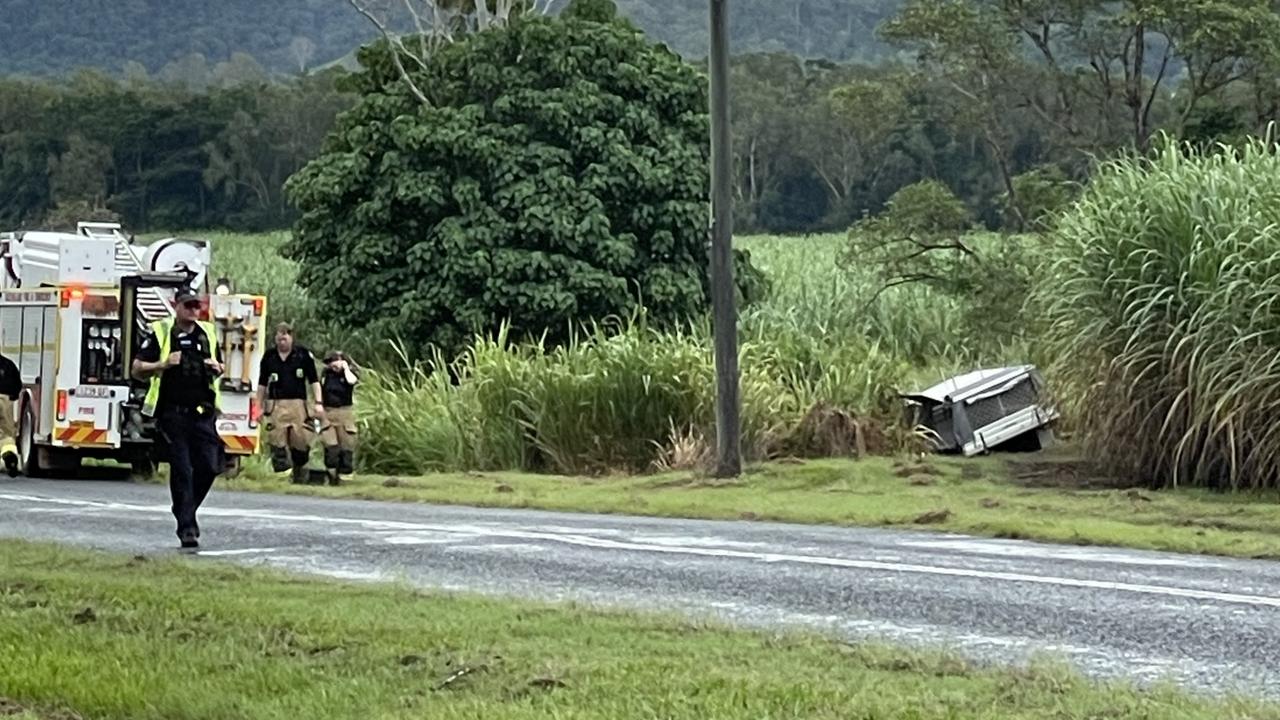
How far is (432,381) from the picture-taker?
2891cm

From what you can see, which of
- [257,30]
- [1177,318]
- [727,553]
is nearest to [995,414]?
[1177,318]

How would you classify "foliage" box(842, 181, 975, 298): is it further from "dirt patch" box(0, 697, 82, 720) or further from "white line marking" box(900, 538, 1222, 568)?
"dirt patch" box(0, 697, 82, 720)

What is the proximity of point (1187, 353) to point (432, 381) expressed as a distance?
41.0ft

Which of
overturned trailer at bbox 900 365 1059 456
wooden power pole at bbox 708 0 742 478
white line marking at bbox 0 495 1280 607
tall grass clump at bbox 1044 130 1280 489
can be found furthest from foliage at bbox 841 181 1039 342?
white line marking at bbox 0 495 1280 607

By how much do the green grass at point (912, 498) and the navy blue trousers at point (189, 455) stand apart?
5.20 metres

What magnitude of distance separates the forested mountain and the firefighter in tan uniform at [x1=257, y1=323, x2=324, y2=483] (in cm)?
12881

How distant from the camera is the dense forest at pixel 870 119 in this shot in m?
28.8

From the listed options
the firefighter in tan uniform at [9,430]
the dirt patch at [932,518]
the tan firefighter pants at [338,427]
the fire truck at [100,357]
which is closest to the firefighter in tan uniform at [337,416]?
the tan firefighter pants at [338,427]

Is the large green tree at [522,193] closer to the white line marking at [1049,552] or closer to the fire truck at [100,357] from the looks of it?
the fire truck at [100,357]

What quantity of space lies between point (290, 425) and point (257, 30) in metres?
152

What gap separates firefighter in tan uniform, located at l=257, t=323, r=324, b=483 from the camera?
2291 centimetres

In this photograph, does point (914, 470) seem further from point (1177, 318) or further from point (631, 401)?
point (631, 401)

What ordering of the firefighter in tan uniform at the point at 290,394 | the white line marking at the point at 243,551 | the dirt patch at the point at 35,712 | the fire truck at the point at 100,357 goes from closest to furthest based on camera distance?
the dirt patch at the point at 35,712, the white line marking at the point at 243,551, the firefighter in tan uniform at the point at 290,394, the fire truck at the point at 100,357

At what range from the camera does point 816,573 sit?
502 inches
